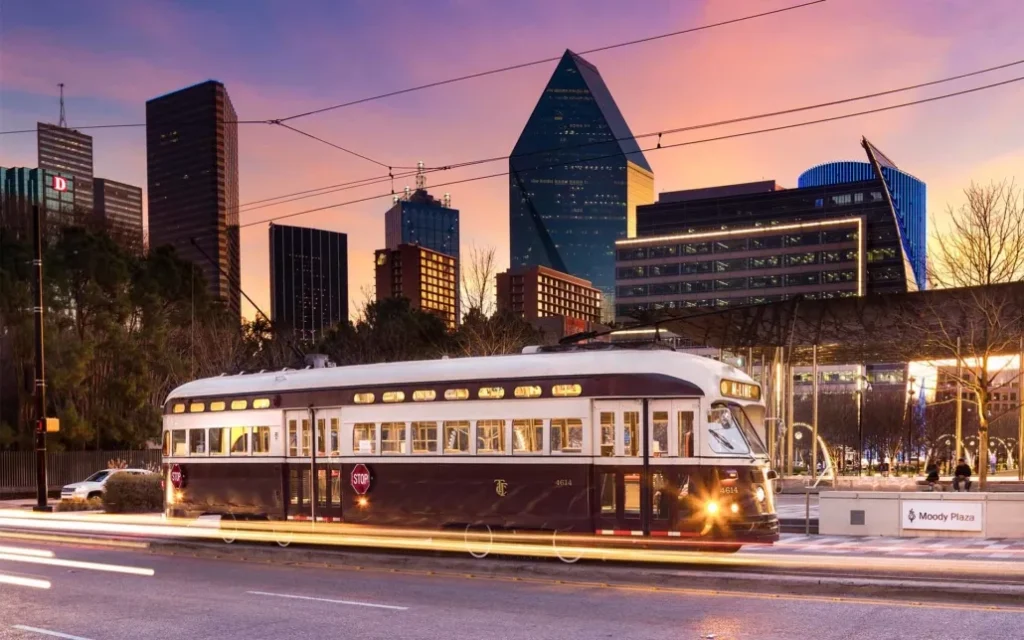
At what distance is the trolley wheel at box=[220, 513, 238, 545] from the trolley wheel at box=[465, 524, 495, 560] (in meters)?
5.67

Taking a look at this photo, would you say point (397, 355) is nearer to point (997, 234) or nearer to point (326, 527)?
point (997, 234)

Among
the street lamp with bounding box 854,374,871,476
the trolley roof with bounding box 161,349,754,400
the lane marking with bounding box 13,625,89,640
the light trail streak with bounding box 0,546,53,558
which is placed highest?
the trolley roof with bounding box 161,349,754,400

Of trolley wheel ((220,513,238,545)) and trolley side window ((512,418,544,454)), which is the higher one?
trolley side window ((512,418,544,454))

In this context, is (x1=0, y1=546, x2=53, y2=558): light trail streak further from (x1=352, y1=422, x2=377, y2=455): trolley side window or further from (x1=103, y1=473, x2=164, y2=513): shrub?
(x1=103, y1=473, x2=164, y2=513): shrub

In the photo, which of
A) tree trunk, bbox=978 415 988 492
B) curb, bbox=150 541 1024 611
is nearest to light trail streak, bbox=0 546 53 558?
curb, bbox=150 541 1024 611

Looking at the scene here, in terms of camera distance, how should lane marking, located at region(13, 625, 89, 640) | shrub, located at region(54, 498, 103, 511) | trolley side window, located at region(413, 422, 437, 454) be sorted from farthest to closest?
shrub, located at region(54, 498, 103, 511), trolley side window, located at region(413, 422, 437, 454), lane marking, located at region(13, 625, 89, 640)

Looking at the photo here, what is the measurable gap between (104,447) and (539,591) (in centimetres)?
3899

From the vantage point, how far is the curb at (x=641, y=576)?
12.8 meters

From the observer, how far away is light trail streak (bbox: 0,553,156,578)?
54.3 feet

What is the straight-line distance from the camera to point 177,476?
845 inches

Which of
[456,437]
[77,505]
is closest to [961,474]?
[456,437]

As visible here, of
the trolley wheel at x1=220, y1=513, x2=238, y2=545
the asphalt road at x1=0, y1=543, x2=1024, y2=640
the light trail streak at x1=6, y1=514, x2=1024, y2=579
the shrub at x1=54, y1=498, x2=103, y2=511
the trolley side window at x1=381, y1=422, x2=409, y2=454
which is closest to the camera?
the asphalt road at x1=0, y1=543, x2=1024, y2=640

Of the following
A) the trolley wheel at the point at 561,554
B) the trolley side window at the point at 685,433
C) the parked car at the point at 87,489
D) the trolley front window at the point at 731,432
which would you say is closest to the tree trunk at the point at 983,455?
the trolley front window at the point at 731,432

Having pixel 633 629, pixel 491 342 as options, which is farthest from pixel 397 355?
pixel 633 629
